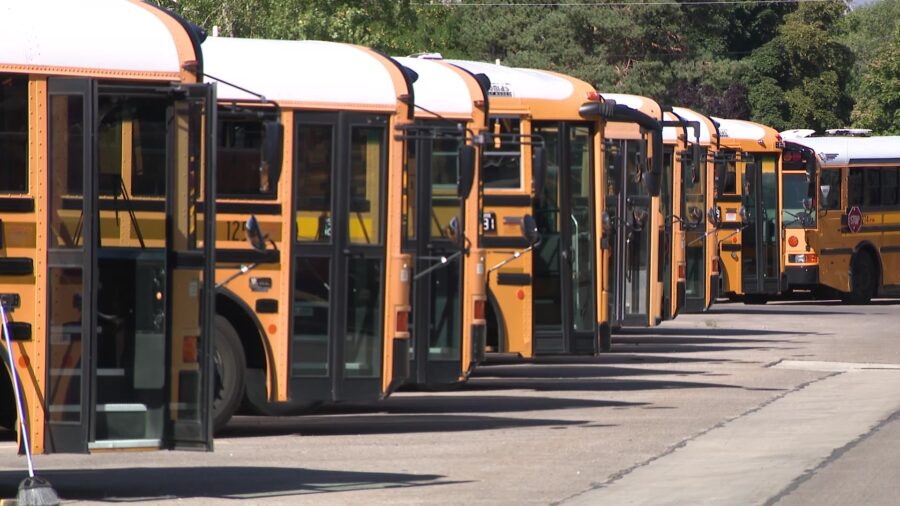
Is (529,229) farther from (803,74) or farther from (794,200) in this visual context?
(803,74)

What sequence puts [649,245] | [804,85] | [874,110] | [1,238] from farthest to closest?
[804,85] < [874,110] < [649,245] < [1,238]

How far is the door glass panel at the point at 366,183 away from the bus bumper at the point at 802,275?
20.1m

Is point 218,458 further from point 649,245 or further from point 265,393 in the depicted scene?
point 649,245

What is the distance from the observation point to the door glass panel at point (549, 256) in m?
17.2

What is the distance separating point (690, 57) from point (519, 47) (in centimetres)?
713

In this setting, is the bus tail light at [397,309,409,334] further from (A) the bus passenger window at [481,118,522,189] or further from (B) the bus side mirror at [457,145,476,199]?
(A) the bus passenger window at [481,118,522,189]

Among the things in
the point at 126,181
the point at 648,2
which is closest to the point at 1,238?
the point at 126,181

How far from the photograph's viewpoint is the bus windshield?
107 ft

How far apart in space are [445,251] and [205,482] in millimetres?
3952

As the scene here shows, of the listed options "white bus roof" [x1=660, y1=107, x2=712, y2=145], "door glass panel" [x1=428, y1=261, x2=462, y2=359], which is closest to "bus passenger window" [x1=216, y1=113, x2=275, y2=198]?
"door glass panel" [x1=428, y1=261, x2=462, y2=359]

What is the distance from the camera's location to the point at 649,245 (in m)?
21.2

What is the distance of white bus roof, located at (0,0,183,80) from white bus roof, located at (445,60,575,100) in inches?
276

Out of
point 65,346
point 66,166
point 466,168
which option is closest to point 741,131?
point 466,168

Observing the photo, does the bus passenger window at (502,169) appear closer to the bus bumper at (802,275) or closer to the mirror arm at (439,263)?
the mirror arm at (439,263)
